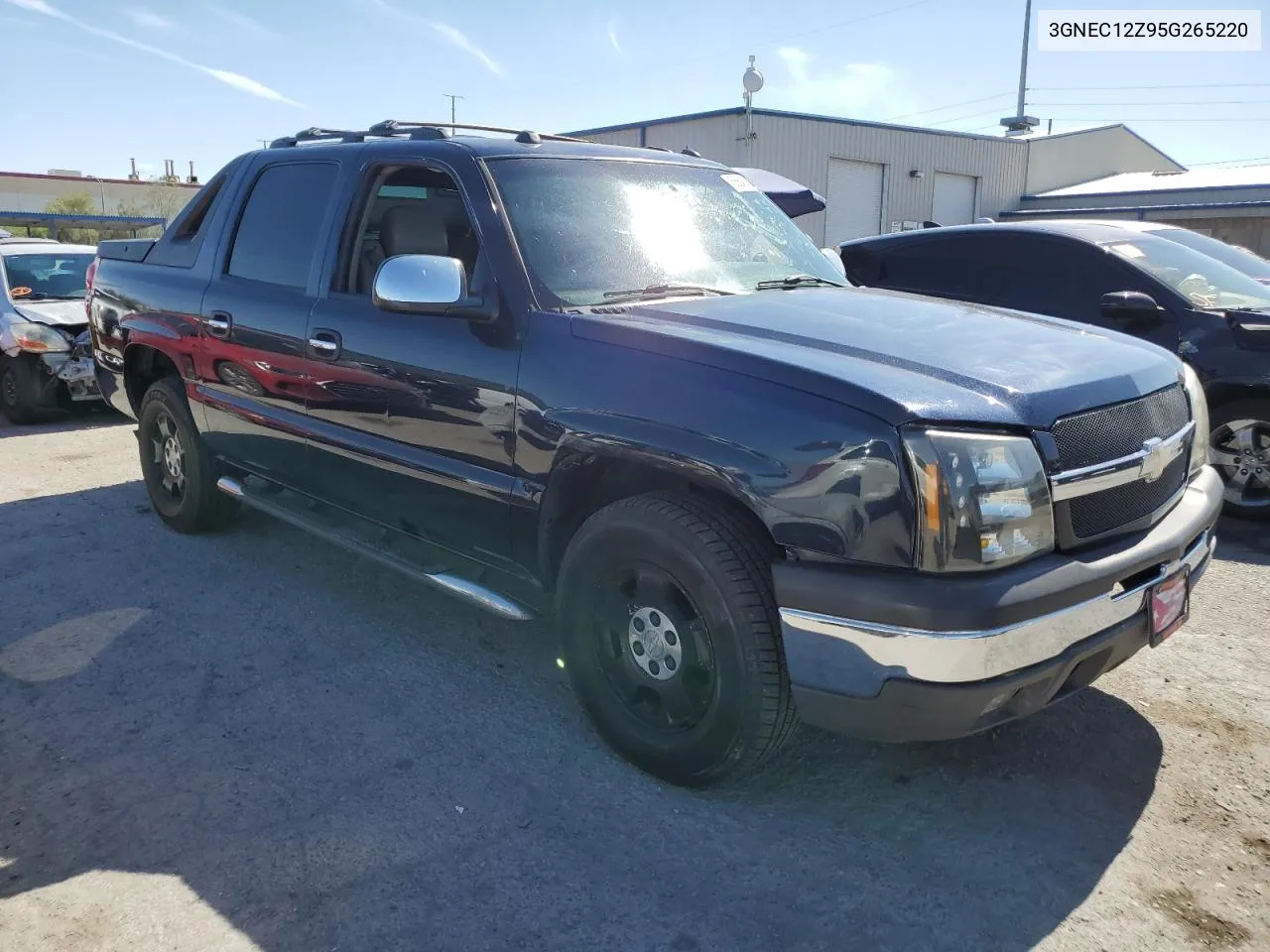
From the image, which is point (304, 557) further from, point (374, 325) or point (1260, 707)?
point (1260, 707)

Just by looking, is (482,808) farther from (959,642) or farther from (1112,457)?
(1112,457)

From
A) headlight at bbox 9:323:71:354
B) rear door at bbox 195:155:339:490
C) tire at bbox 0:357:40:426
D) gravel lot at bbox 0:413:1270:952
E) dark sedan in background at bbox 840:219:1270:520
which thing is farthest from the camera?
tire at bbox 0:357:40:426

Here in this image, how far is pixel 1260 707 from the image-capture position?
351 centimetres

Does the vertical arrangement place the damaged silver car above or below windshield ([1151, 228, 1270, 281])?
below

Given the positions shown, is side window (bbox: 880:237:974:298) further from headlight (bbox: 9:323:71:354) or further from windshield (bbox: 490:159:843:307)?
A: headlight (bbox: 9:323:71:354)

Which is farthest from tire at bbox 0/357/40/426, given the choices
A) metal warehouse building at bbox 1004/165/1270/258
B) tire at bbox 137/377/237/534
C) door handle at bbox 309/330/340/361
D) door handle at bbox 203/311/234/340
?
metal warehouse building at bbox 1004/165/1270/258

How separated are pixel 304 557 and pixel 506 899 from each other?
9.98 ft

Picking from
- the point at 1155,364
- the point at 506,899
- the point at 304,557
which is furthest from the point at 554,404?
the point at 304,557

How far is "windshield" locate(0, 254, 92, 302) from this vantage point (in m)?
9.26

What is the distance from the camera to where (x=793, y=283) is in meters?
3.73

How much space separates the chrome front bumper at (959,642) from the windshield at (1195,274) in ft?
13.7

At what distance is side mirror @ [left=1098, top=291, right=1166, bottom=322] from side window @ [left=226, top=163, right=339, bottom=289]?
428 cm

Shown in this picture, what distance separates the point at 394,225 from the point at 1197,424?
3021 mm

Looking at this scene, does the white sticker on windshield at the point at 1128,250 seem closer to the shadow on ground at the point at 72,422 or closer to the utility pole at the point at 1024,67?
the shadow on ground at the point at 72,422
